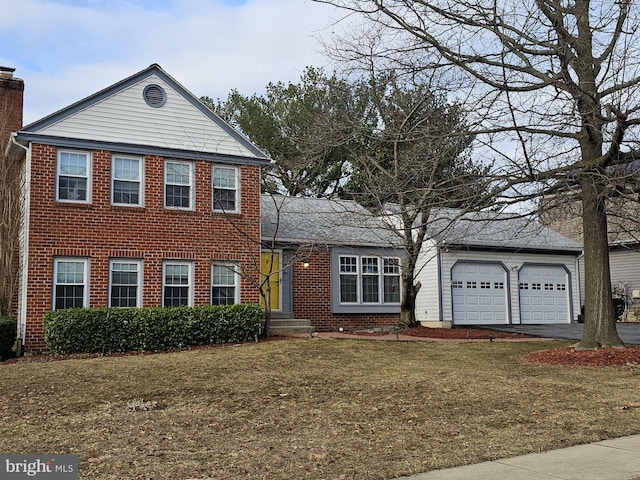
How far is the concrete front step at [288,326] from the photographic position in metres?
18.6

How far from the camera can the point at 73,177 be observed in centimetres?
1675

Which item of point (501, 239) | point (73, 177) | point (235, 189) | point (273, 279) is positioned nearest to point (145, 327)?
point (73, 177)

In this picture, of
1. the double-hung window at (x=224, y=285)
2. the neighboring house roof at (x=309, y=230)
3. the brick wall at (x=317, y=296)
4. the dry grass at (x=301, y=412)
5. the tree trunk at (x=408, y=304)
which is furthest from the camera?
the tree trunk at (x=408, y=304)

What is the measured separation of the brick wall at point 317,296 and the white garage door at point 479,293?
3.42m

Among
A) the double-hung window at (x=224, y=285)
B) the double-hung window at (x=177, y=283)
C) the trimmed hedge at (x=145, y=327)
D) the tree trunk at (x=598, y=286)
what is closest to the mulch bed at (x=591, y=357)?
the tree trunk at (x=598, y=286)

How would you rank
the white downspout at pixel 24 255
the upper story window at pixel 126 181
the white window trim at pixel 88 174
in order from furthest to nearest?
the upper story window at pixel 126 181
the white window trim at pixel 88 174
the white downspout at pixel 24 255

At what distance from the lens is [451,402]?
9125 millimetres

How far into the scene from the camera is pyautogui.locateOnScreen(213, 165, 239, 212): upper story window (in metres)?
18.3

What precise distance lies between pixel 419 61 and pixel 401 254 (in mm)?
10862

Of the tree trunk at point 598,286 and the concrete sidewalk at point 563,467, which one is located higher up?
the tree trunk at point 598,286

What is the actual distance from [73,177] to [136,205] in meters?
1.66

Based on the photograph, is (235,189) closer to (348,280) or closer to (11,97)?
(348,280)

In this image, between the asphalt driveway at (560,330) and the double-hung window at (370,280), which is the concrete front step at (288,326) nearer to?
the double-hung window at (370,280)

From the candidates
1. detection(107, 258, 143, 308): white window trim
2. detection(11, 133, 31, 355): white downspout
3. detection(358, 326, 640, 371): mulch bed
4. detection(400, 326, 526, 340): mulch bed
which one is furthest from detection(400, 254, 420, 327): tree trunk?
detection(11, 133, 31, 355): white downspout
